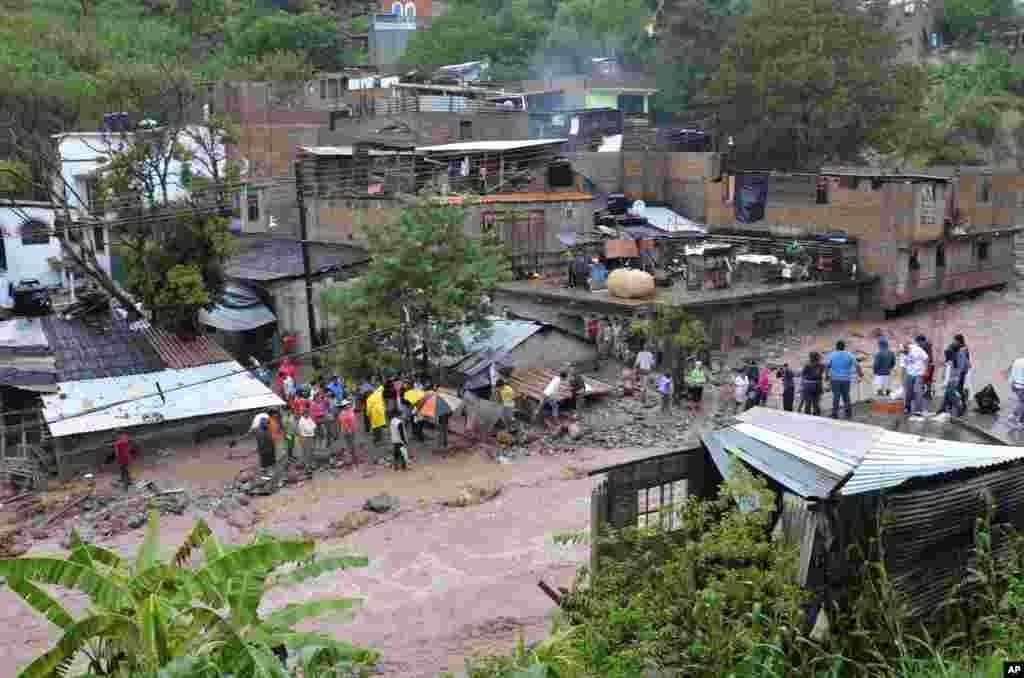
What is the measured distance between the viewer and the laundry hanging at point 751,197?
31.7m

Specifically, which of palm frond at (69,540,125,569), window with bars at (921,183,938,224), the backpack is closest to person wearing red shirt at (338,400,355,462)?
palm frond at (69,540,125,569)

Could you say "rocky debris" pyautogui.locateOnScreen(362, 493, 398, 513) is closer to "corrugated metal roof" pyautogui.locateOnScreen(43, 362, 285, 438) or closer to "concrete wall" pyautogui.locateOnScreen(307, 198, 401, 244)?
"corrugated metal roof" pyautogui.locateOnScreen(43, 362, 285, 438)

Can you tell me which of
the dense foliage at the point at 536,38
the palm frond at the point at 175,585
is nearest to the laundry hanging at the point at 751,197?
the palm frond at the point at 175,585

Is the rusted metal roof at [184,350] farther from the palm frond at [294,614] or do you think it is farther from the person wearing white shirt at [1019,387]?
the person wearing white shirt at [1019,387]

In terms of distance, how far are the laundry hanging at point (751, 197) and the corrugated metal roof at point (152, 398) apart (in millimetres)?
16086

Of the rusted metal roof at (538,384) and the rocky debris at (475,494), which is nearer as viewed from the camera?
the rocky debris at (475,494)

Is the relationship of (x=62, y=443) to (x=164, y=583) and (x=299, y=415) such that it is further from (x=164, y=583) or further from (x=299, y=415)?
(x=164, y=583)

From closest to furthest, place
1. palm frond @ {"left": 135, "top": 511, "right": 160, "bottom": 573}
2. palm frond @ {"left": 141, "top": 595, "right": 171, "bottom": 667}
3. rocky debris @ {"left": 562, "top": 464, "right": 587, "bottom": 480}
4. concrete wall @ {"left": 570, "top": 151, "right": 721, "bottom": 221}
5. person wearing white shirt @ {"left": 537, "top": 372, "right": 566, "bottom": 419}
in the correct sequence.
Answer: palm frond @ {"left": 141, "top": 595, "right": 171, "bottom": 667} → palm frond @ {"left": 135, "top": 511, "right": 160, "bottom": 573} → rocky debris @ {"left": 562, "top": 464, "right": 587, "bottom": 480} → person wearing white shirt @ {"left": 537, "top": 372, "right": 566, "bottom": 419} → concrete wall @ {"left": 570, "top": 151, "right": 721, "bottom": 221}

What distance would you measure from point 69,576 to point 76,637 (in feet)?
1.63

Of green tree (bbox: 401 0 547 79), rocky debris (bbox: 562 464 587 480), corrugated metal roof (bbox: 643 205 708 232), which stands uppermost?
green tree (bbox: 401 0 547 79)

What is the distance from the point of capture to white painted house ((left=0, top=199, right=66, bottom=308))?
33.2 m

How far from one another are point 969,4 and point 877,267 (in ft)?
146

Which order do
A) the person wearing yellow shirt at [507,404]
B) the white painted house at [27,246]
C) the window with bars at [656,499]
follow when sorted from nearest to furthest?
the window with bars at [656,499], the person wearing yellow shirt at [507,404], the white painted house at [27,246]

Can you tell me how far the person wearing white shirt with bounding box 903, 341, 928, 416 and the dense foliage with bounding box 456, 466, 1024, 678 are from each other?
33.1 feet
